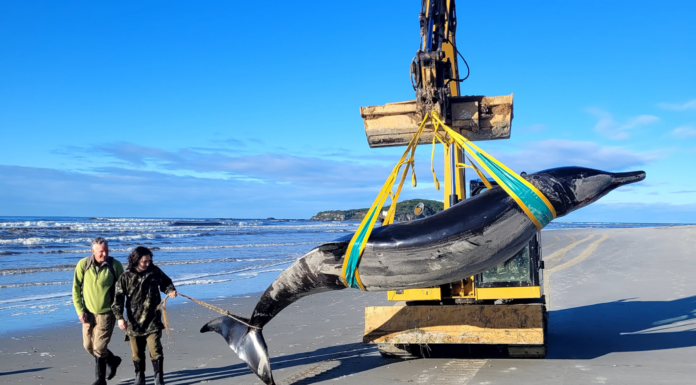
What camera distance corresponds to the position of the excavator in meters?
6.77

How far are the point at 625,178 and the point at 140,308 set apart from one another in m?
4.99

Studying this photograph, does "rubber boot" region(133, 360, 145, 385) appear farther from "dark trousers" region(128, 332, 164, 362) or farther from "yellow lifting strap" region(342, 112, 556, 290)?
"yellow lifting strap" region(342, 112, 556, 290)

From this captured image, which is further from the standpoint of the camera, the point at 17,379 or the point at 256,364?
the point at 17,379

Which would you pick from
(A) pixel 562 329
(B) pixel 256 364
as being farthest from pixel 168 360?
(A) pixel 562 329

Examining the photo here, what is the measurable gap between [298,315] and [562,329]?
503cm

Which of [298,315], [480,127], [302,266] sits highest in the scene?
[480,127]

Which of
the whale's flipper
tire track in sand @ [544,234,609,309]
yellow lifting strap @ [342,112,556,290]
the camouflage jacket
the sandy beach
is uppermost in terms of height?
yellow lifting strap @ [342,112,556,290]

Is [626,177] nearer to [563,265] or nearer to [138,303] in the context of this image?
[138,303]

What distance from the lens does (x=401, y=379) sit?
6.73m

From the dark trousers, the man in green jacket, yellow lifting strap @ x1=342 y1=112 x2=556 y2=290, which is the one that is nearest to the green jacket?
the man in green jacket

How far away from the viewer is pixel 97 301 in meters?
6.46

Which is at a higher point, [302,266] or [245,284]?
[302,266]

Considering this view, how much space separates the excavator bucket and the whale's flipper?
2778 millimetres

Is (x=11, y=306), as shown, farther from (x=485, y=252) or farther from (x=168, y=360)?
(x=485, y=252)
